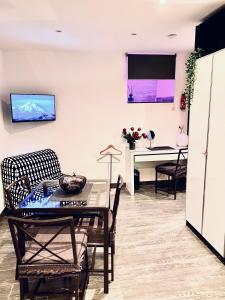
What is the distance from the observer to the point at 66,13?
2.63 meters

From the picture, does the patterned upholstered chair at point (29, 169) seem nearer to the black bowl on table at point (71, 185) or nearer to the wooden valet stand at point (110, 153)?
the wooden valet stand at point (110, 153)

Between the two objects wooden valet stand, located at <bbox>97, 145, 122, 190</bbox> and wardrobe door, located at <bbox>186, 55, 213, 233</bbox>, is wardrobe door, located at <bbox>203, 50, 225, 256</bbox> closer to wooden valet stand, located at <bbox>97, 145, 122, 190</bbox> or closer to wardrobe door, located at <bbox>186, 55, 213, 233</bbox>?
wardrobe door, located at <bbox>186, 55, 213, 233</bbox>

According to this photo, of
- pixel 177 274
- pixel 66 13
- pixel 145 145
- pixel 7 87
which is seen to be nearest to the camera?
pixel 177 274

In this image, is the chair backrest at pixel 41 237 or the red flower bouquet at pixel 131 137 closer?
the chair backrest at pixel 41 237

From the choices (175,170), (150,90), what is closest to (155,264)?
(175,170)

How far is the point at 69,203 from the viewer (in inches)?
85.2

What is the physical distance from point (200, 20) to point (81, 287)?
10.0 ft

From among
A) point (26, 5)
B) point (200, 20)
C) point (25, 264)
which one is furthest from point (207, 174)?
point (26, 5)

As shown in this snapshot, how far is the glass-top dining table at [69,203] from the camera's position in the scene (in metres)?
2.06

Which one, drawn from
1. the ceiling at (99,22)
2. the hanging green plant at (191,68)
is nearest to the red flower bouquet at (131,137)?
the ceiling at (99,22)

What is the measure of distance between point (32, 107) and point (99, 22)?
77.8 inches

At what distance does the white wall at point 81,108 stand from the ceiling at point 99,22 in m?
0.43

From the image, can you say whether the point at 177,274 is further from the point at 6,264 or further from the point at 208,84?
the point at 208,84

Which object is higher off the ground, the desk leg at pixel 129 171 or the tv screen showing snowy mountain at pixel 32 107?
the tv screen showing snowy mountain at pixel 32 107
